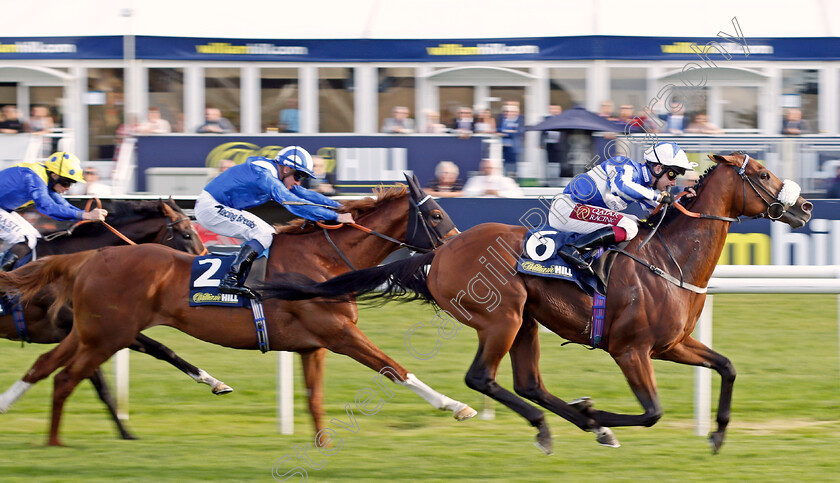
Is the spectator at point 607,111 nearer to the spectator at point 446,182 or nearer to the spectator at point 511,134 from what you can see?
the spectator at point 511,134

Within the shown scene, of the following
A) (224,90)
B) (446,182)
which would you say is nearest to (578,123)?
(446,182)

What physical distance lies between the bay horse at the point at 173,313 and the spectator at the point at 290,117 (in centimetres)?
624

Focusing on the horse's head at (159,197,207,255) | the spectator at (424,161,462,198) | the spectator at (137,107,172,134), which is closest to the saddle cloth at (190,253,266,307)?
the horse's head at (159,197,207,255)

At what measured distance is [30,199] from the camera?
589cm

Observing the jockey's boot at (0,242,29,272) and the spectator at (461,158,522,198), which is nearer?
the jockey's boot at (0,242,29,272)

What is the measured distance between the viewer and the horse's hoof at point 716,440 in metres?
4.74

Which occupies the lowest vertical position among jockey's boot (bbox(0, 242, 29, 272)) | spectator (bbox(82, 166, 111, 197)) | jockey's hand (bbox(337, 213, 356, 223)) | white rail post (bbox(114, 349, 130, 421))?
white rail post (bbox(114, 349, 130, 421))

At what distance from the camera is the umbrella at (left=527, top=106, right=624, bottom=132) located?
9.88m

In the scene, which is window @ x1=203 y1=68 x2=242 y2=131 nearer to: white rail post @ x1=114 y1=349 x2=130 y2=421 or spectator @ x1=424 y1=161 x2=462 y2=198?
spectator @ x1=424 y1=161 x2=462 y2=198

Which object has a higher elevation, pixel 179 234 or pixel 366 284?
pixel 179 234

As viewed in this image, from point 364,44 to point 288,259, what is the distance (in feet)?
22.3

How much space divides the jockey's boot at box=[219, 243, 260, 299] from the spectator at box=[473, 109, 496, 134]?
5.60 meters

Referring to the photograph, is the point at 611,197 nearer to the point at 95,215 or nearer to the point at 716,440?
the point at 716,440

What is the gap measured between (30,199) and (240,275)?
1.69 meters
